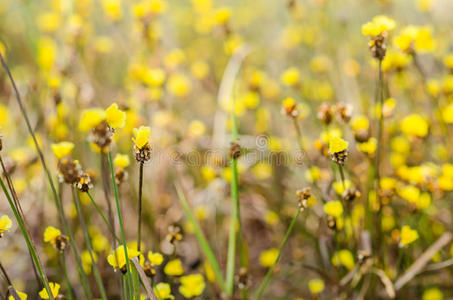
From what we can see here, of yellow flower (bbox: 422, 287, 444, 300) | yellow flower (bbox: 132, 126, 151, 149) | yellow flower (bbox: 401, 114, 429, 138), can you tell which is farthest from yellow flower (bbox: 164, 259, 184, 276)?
yellow flower (bbox: 401, 114, 429, 138)

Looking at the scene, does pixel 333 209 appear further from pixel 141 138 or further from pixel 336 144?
pixel 141 138

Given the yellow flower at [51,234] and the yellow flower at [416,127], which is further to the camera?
the yellow flower at [416,127]

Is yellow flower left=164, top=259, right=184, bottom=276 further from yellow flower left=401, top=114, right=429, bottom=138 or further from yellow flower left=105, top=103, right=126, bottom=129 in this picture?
yellow flower left=401, top=114, right=429, bottom=138

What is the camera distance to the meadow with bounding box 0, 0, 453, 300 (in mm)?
761

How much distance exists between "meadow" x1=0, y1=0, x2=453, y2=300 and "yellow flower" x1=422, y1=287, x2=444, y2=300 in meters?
0.01

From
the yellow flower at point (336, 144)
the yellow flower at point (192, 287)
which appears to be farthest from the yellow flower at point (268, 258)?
the yellow flower at point (336, 144)

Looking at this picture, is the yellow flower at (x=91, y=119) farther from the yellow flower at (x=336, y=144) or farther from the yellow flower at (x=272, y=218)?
the yellow flower at (x=272, y=218)

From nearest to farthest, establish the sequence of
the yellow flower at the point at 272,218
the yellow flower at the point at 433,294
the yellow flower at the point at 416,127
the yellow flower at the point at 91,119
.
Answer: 1. the yellow flower at the point at 91,119
2. the yellow flower at the point at 433,294
3. the yellow flower at the point at 416,127
4. the yellow flower at the point at 272,218

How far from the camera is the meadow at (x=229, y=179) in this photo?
76 cm

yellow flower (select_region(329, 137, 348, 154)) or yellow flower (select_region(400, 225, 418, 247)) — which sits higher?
yellow flower (select_region(329, 137, 348, 154))

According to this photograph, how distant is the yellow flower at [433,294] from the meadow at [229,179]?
1cm

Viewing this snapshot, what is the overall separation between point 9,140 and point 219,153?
1.01 metres

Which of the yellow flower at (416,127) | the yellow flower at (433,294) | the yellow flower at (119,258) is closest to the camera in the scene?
the yellow flower at (119,258)

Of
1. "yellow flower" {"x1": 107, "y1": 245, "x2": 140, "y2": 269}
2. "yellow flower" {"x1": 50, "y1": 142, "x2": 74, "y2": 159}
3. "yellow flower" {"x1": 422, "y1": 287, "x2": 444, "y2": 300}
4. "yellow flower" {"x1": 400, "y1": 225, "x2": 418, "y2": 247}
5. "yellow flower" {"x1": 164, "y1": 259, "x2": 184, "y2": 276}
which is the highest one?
"yellow flower" {"x1": 50, "y1": 142, "x2": 74, "y2": 159}
